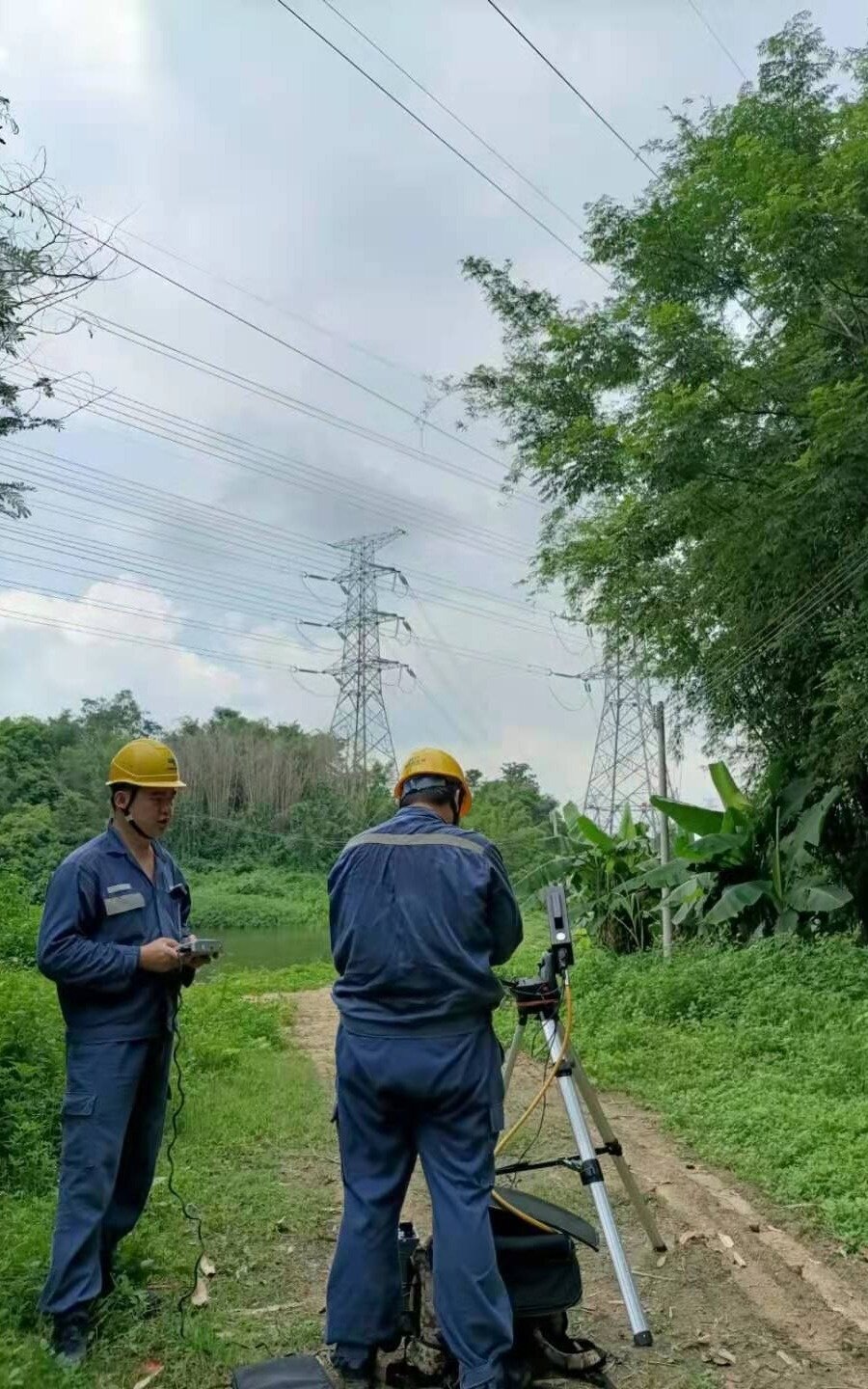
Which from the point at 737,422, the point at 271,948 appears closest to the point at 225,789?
the point at 271,948

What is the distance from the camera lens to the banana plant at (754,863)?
1045 cm

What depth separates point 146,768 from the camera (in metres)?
3.50

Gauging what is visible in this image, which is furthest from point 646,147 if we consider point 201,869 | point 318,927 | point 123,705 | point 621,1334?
point 123,705

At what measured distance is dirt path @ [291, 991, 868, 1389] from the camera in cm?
311

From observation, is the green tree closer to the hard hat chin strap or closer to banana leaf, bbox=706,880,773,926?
banana leaf, bbox=706,880,773,926

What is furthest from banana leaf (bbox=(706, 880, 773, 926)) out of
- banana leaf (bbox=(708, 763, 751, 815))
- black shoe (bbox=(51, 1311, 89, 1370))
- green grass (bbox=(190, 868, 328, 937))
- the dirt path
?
green grass (bbox=(190, 868, 328, 937))

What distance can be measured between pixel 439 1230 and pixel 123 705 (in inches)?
1871

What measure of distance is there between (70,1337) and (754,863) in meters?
9.19

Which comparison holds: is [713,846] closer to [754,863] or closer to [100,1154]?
[754,863]

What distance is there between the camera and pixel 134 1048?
3.33 m

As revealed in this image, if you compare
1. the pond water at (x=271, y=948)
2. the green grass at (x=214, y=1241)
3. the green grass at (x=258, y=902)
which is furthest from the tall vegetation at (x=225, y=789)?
the green grass at (x=214, y=1241)

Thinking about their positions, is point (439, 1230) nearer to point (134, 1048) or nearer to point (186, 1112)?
point (134, 1048)

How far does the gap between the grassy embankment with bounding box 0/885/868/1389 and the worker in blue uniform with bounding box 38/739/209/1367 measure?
232 millimetres

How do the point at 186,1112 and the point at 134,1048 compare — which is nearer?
the point at 134,1048
